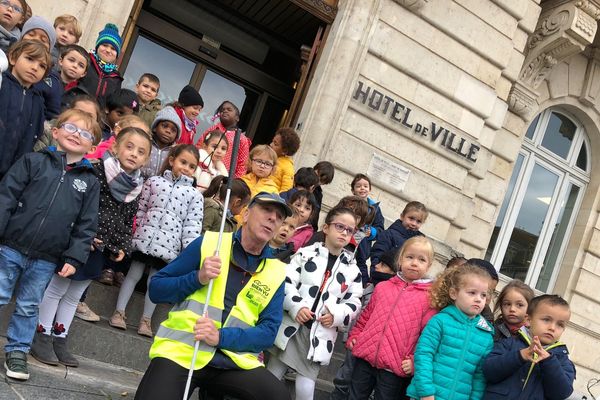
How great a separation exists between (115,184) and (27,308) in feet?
3.58

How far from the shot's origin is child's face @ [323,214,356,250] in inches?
172

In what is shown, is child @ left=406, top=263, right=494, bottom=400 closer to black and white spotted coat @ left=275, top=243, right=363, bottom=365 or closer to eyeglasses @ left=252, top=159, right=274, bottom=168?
black and white spotted coat @ left=275, top=243, right=363, bottom=365

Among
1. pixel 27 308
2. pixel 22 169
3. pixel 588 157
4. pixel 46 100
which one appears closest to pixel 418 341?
pixel 27 308

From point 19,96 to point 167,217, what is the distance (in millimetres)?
1339

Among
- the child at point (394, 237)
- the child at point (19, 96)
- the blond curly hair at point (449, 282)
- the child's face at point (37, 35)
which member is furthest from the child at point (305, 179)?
the child at point (19, 96)

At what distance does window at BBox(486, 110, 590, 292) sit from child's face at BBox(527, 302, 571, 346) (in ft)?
26.7

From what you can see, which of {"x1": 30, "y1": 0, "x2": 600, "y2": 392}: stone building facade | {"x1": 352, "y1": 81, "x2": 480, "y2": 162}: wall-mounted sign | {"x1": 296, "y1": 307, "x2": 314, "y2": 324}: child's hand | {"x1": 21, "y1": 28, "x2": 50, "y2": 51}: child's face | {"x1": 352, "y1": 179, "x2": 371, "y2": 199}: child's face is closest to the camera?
{"x1": 296, "y1": 307, "x2": 314, "y2": 324}: child's hand

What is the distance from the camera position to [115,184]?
423 centimetres

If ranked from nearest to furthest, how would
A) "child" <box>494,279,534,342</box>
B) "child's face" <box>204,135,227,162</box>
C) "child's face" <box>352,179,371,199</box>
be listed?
"child" <box>494,279,534,342</box> < "child's face" <box>204,135,227,162</box> < "child's face" <box>352,179,371,199</box>

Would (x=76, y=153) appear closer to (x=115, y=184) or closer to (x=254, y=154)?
(x=115, y=184)

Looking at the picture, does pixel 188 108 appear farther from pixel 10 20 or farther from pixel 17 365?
pixel 17 365

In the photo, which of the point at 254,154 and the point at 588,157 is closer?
the point at 254,154

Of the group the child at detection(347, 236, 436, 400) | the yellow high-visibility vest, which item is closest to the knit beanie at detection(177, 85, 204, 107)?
the child at detection(347, 236, 436, 400)

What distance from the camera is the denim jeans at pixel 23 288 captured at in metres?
3.41
